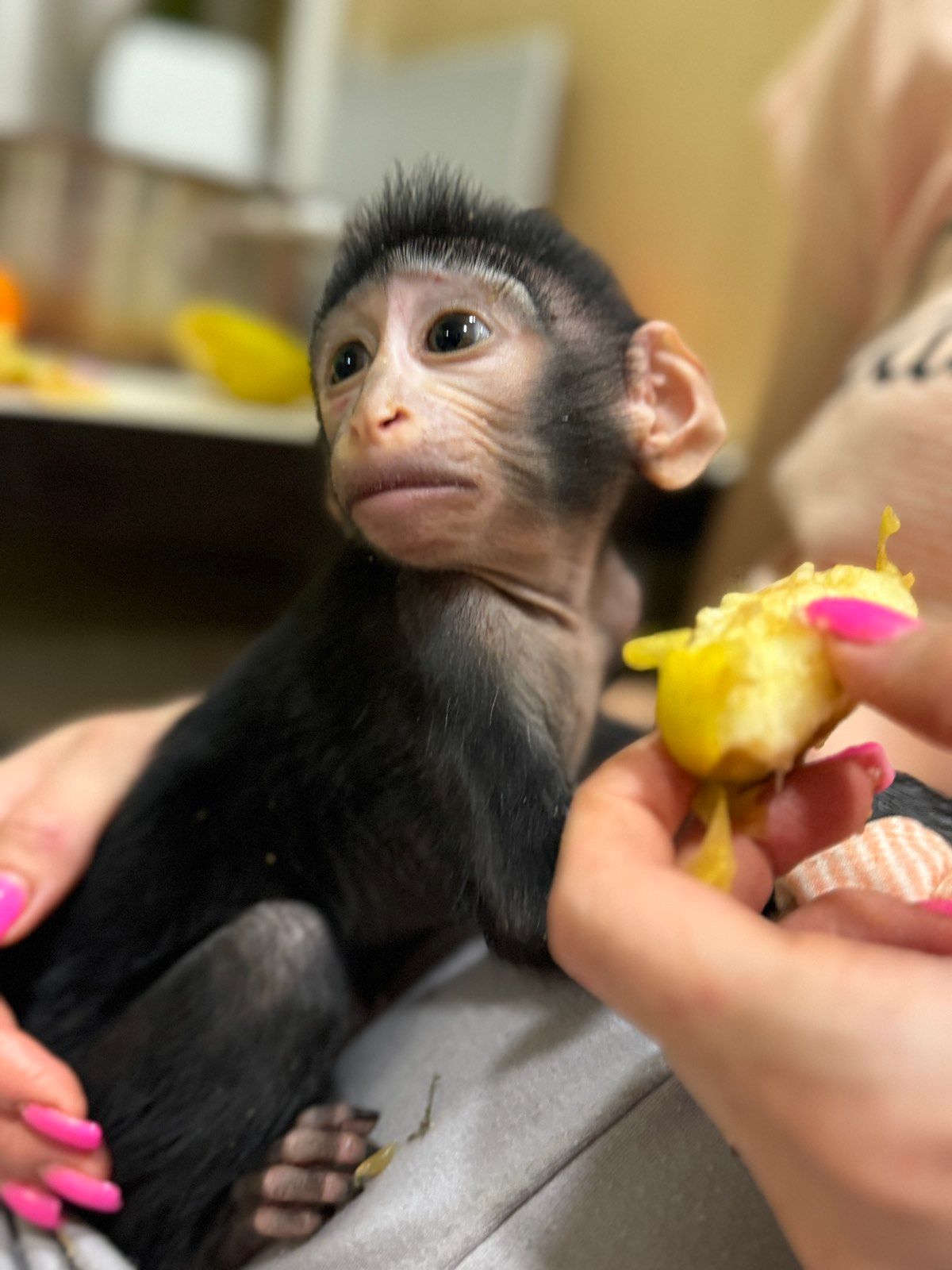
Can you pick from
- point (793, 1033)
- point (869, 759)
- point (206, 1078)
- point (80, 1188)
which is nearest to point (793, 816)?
point (869, 759)

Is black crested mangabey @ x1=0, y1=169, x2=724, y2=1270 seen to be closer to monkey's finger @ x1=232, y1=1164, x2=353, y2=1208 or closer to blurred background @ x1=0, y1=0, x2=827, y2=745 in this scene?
monkey's finger @ x1=232, y1=1164, x2=353, y2=1208

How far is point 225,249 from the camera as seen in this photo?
7.24 ft

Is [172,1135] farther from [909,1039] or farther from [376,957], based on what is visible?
[909,1039]

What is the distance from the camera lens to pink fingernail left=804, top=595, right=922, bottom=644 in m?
0.49

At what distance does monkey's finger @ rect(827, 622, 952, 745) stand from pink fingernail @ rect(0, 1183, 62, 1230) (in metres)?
0.67

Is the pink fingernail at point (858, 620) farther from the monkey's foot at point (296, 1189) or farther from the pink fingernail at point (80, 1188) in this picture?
the pink fingernail at point (80, 1188)

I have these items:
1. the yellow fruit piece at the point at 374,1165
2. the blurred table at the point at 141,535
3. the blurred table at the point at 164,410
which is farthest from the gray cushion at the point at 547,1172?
the blurred table at the point at 164,410

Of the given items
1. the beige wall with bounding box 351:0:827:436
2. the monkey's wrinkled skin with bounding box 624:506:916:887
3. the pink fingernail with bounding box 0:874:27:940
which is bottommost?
the pink fingernail with bounding box 0:874:27:940

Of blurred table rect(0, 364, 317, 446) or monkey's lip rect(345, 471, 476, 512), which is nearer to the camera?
monkey's lip rect(345, 471, 476, 512)

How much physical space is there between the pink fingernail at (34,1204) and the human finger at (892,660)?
26.6 inches

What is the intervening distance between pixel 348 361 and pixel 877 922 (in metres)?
0.57

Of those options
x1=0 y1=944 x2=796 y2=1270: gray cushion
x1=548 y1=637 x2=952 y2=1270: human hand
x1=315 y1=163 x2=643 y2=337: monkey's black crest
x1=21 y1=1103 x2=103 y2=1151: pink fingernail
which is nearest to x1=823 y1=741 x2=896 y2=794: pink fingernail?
x1=548 y1=637 x2=952 y2=1270: human hand

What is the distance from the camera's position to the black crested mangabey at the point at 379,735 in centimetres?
75

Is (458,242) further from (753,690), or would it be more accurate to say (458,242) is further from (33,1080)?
(33,1080)
